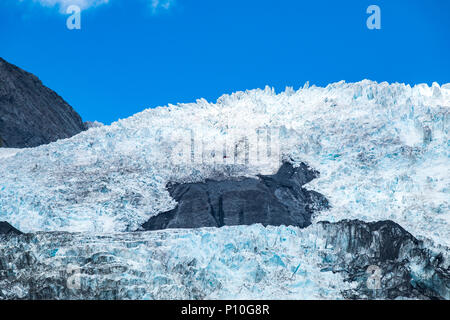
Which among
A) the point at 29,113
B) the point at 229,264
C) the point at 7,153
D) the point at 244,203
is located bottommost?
the point at 229,264

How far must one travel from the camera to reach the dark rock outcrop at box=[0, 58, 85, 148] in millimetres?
50125

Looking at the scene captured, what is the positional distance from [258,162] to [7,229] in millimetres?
14222

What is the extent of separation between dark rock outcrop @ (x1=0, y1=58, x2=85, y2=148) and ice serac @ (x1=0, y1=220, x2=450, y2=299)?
27.7m

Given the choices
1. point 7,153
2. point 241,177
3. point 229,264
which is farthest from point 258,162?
point 7,153

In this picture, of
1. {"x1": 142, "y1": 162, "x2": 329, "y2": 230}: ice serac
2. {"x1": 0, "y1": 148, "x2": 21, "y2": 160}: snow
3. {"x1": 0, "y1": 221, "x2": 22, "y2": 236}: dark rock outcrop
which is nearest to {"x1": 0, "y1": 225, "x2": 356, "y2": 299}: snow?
{"x1": 0, "y1": 221, "x2": 22, "y2": 236}: dark rock outcrop

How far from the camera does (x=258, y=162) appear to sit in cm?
3425

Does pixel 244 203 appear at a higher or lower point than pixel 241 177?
lower

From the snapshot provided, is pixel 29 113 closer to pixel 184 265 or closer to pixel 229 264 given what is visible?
pixel 184 265

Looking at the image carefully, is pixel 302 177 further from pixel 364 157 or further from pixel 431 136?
pixel 431 136

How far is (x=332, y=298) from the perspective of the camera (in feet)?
70.0

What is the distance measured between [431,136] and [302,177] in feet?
23.5

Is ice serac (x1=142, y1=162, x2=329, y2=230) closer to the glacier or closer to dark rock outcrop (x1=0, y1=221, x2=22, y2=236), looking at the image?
the glacier

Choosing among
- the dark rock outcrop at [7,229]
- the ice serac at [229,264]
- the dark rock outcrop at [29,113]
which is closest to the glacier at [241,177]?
the ice serac at [229,264]
